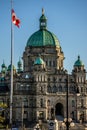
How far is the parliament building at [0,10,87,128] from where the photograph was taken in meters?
123

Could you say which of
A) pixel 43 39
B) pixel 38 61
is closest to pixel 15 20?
pixel 38 61

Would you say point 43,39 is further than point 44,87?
Yes

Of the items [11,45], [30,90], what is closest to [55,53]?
[30,90]

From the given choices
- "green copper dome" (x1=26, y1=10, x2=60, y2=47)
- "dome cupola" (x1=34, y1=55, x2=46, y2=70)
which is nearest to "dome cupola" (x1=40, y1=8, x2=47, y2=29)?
"green copper dome" (x1=26, y1=10, x2=60, y2=47)

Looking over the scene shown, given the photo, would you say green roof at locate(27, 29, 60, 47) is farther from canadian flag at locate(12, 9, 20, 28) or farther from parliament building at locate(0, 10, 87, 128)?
canadian flag at locate(12, 9, 20, 28)

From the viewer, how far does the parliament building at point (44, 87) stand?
123438 mm

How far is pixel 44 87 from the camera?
404ft

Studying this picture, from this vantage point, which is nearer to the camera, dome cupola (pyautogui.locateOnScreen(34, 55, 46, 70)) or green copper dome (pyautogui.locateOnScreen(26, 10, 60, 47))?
dome cupola (pyautogui.locateOnScreen(34, 55, 46, 70))

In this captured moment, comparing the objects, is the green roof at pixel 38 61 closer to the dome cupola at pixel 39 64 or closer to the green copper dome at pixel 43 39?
the dome cupola at pixel 39 64

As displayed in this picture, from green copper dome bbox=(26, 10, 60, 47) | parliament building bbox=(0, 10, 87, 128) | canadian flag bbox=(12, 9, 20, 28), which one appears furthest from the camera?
green copper dome bbox=(26, 10, 60, 47)

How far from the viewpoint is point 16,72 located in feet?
434

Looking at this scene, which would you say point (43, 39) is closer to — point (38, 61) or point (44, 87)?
point (38, 61)

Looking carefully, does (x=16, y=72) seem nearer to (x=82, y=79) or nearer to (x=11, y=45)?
(x=82, y=79)

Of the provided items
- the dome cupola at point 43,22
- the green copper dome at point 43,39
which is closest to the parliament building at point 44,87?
the green copper dome at point 43,39
